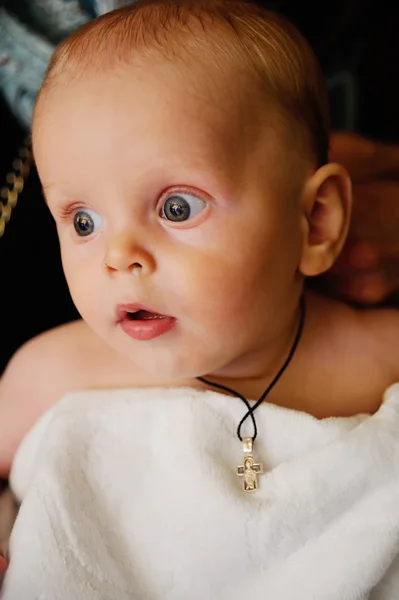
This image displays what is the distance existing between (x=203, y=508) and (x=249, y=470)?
0.08 metres

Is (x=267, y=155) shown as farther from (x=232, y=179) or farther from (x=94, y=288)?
(x=94, y=288)

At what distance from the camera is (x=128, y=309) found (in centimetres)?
77

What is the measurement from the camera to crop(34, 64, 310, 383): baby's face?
72 cm

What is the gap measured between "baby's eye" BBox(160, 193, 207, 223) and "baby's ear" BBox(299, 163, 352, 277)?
17 centimetres

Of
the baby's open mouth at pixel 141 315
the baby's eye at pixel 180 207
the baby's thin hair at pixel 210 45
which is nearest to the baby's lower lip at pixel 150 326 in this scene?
the baby's open mouth at pixel 141 315

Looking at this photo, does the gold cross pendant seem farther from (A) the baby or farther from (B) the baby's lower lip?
(B) the baby's lower lip

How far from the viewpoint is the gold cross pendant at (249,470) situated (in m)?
0.84

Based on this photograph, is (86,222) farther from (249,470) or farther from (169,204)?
(249,470)

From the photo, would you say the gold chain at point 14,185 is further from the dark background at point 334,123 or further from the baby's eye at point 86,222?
the baby's eye at point 86,222

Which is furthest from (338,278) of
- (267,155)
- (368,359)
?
(267,155)

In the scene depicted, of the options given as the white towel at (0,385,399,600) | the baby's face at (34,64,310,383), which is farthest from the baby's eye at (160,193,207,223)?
the white towel at (0,385,399,600)

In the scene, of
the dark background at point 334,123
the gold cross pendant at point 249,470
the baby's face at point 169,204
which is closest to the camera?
the baby's face at point 169,204

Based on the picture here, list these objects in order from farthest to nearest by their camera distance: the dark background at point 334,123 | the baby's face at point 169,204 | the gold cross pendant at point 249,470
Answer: the dark background at point 334,123 < the gold cross pendant at point 249,470 < the baby's face at point 169,204

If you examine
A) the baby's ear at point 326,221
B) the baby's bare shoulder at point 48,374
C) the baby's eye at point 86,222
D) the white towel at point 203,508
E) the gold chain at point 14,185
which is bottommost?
the white towel at point 203,508
